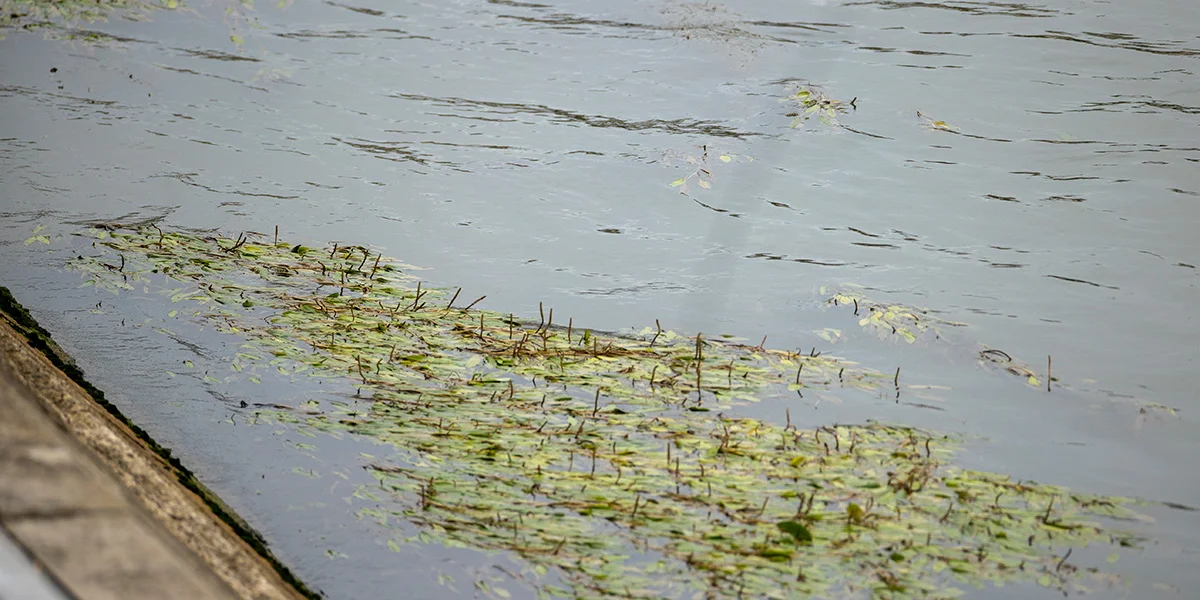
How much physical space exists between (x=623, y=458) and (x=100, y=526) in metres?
2.00

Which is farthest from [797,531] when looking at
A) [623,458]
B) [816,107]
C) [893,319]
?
[816,107]

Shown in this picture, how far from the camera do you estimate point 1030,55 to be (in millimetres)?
7629

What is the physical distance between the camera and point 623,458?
12.0ft

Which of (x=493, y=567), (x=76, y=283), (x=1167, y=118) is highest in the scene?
(x=1167, y=118)

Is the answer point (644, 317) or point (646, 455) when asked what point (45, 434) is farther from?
point (644, 317)

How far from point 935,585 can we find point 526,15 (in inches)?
275

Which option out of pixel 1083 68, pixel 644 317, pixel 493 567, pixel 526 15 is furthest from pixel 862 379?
pixel 526 15

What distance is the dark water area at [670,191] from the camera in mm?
3961

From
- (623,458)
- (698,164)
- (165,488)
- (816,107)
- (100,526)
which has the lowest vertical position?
(623,458)

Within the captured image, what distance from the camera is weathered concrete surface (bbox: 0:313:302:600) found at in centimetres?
194

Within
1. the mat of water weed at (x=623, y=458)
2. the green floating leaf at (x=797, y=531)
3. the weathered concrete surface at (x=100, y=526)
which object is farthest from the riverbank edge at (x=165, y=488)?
the green floating leaf at (x=797, y=531)

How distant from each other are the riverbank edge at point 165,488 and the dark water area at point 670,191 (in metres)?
0.15

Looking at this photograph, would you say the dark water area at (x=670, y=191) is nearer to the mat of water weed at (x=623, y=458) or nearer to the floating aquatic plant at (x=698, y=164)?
the floating aquatic plant at (x=698, y=164)

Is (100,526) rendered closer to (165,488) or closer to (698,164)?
(165,488)
